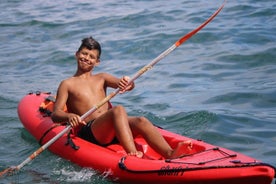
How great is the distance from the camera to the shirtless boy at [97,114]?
5.27 m

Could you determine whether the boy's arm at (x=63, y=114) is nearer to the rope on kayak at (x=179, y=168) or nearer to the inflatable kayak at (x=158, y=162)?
the inflatable kayak at (x=158, y=162)

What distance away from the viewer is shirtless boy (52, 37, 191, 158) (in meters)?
5.27

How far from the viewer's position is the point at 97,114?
5805 millimetres

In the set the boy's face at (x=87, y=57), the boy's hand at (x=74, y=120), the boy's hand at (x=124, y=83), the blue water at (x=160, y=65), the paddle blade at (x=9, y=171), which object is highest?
the boy's face at (x=87, y=57)

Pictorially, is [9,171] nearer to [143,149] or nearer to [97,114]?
[97,114]

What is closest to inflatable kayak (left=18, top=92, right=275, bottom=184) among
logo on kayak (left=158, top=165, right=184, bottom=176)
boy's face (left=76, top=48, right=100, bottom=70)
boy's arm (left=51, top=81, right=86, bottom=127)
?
logo on kayak (left=158, top=165, right=184, bottom=176)

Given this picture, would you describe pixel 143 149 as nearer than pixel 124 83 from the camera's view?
No

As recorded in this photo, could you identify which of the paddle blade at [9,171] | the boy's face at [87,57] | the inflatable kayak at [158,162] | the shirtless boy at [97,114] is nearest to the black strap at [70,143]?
the inflatable kayak at [158,162]

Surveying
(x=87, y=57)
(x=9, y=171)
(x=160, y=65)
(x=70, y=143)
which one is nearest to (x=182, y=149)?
(x=70, y=143)

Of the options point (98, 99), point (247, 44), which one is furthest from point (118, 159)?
point (247, 44)

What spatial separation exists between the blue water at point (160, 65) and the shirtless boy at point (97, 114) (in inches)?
15.6

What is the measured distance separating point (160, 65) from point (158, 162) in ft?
16.7

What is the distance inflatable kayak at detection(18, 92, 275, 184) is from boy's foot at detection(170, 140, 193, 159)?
3cm

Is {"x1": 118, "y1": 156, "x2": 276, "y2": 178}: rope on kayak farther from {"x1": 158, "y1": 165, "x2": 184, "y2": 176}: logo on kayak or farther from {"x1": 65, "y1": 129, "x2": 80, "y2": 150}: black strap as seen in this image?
{"x1": 65, "y1": 129, "x2": 80, "y2": 150}: black strap
